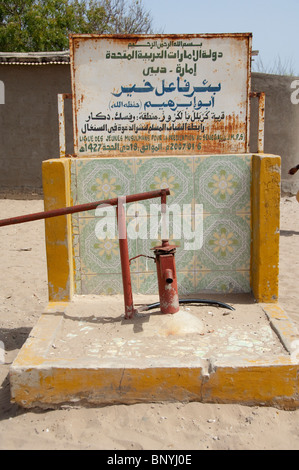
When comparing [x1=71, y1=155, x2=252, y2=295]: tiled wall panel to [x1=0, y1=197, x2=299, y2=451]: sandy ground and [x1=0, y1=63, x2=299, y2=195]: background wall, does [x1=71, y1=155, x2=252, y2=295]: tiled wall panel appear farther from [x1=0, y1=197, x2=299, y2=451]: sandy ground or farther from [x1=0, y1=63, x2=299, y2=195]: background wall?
[x1=0, y1=63, x2=299, y2=195]: background wall

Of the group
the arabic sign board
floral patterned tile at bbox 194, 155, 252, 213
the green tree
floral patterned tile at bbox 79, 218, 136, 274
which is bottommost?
floral patterned tile at bbox 79, 218, 136, 274

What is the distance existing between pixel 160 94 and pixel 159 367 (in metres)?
2.17

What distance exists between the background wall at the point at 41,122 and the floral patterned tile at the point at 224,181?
7.29m

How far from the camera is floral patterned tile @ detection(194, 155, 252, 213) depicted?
3.82 meters

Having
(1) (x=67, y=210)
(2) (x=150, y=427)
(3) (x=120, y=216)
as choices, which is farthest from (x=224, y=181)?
(2) (x=150, y=427)

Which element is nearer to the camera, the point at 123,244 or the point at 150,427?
the point at 150,427

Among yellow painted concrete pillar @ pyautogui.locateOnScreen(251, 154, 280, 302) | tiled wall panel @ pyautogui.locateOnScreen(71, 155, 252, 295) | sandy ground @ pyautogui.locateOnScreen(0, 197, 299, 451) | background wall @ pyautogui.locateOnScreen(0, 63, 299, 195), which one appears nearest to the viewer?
sandy ground @ pyautogui.locateOnScreen(0, 197, 299, 451)

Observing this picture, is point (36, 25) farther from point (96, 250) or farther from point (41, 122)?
point (96, 250)

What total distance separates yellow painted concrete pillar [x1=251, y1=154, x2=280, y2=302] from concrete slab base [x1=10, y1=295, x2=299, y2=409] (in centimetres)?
51

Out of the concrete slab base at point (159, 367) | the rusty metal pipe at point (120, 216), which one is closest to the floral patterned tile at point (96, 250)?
the rusty metal pipe at point (120, 216)

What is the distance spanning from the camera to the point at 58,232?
12.1ft

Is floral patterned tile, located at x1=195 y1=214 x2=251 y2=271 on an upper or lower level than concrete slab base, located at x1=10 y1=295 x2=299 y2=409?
upper

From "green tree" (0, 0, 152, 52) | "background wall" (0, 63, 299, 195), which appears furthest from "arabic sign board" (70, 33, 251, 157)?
"green tree" (0, 0, 152, 52)

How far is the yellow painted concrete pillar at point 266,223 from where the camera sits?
11.7ft
